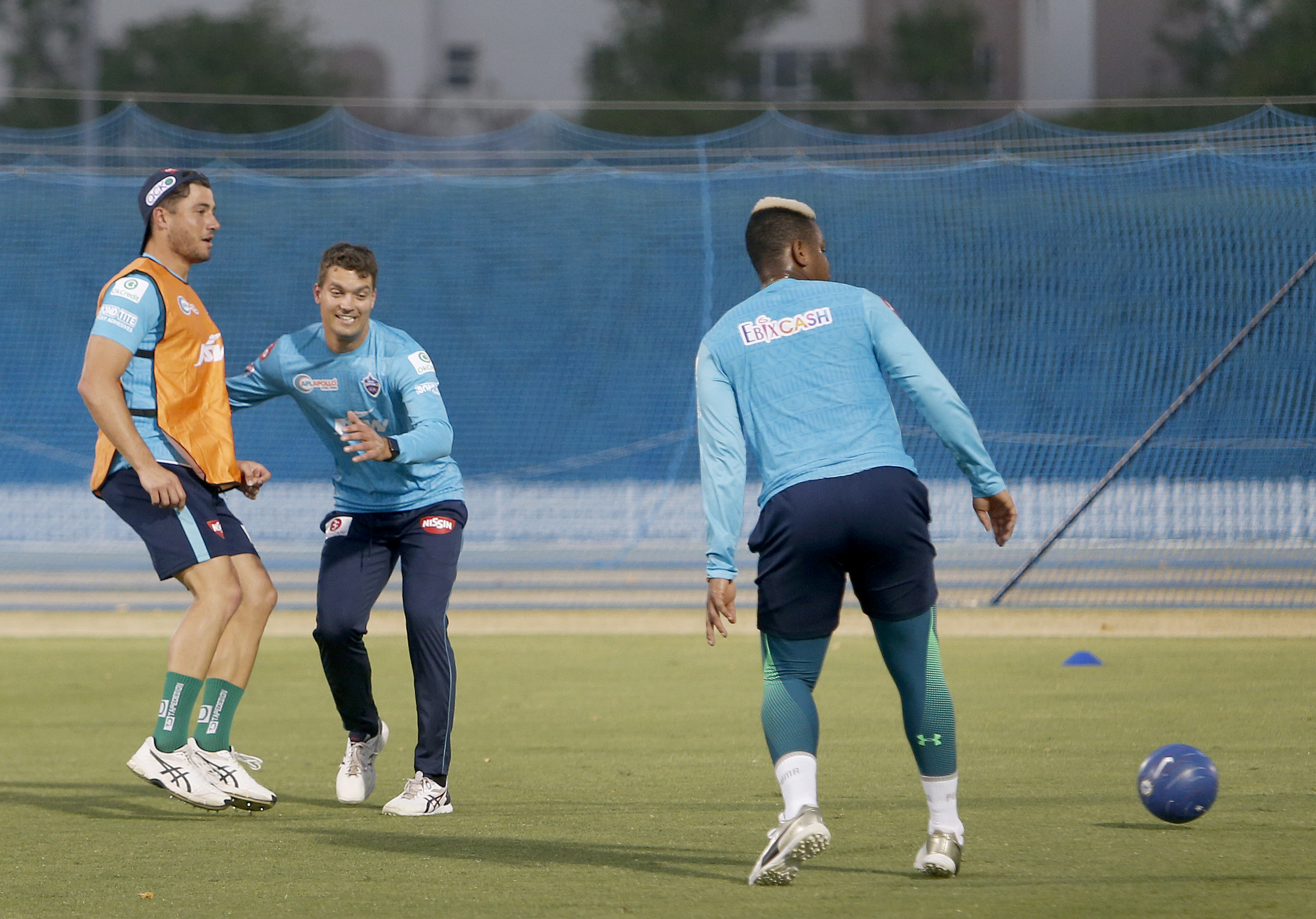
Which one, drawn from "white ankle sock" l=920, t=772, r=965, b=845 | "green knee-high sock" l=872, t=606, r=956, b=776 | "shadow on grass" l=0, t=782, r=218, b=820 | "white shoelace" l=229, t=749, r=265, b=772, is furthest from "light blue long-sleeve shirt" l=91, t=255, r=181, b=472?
"white ankle sock" l=920, t=772, r=965, b=845

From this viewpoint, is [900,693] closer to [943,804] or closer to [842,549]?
[943,804]

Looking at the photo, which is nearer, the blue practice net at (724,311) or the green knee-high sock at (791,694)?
the green knee-high sock at (791,694)

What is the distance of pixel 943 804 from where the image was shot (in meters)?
4.25

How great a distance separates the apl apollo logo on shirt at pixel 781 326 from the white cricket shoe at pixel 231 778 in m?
2.41

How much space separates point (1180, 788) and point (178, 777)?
124 inches

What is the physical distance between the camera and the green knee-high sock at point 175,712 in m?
5.40

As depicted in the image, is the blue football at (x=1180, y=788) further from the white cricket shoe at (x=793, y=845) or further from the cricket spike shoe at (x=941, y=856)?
the white cricket shoe at (x=793, y=845)

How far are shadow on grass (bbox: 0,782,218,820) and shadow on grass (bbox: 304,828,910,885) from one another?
0.76m

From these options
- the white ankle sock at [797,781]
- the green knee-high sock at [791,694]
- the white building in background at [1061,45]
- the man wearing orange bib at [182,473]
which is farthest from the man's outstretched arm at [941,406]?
the white building in background at [1061,45]

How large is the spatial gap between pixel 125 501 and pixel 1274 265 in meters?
10.7

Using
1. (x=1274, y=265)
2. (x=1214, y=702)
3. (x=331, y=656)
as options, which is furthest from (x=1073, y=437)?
(x=331, y=656)

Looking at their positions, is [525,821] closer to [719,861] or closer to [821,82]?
[719,861]

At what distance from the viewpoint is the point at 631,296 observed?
15930mm

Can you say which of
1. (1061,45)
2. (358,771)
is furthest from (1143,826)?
(1061,45)
